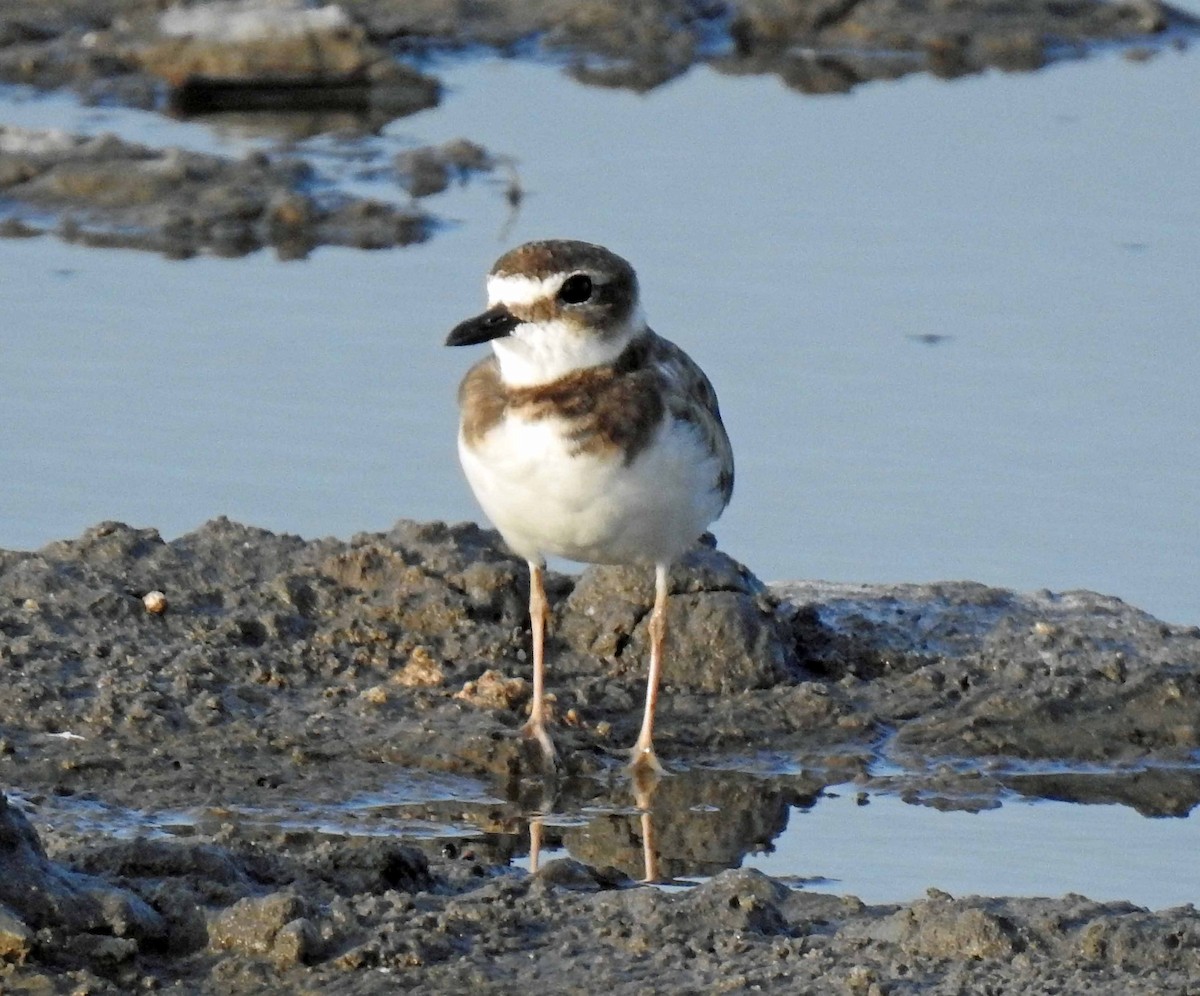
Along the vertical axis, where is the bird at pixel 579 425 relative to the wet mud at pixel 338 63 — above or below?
below

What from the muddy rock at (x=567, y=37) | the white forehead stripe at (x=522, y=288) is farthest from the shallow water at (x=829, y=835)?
the muddy rock at (x=567, y=37)

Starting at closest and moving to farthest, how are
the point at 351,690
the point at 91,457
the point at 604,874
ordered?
1. the point at 604,874
2. the point at 351,690
3. the point at 91,457

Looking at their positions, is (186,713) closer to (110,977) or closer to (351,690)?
(351,690)

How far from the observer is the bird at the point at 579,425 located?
19.8 ft

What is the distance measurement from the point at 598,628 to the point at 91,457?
2.01 metres

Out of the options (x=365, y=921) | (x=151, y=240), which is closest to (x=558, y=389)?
(x=365, y=921)

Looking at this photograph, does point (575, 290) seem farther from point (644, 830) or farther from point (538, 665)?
point (644, 830)

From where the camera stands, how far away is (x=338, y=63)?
13047mm

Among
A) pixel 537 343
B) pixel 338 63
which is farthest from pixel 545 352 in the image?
pixel 338 63

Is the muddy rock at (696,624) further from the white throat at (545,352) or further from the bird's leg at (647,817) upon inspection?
the white throat at (545,352)

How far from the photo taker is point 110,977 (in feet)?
14.7

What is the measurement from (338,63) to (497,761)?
24.4 feet

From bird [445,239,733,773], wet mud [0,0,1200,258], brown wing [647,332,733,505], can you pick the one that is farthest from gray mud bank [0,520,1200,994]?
wet mud [0,0,1200,258]

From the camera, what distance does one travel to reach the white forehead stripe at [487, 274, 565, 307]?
20.1 ft
